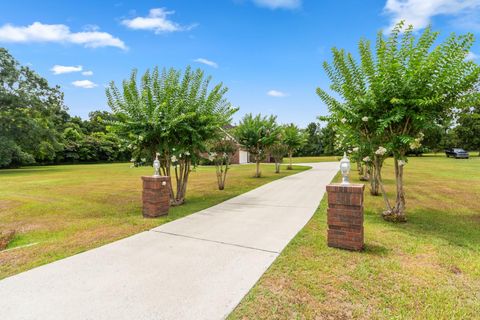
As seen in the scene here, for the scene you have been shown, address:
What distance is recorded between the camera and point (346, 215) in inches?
143

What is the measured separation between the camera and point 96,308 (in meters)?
2.30

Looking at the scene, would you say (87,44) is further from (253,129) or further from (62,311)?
(62,311)

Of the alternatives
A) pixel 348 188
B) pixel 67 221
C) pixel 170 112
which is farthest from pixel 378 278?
pixel 67 221

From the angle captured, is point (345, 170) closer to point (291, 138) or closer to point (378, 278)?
point (378, 278)

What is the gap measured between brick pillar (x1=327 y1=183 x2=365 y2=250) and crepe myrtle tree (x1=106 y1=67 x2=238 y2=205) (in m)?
4.10

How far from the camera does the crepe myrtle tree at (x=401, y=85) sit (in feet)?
15.0

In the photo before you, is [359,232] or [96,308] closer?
[96,308]

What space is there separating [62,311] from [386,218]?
581cm

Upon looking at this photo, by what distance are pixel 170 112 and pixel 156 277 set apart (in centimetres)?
464

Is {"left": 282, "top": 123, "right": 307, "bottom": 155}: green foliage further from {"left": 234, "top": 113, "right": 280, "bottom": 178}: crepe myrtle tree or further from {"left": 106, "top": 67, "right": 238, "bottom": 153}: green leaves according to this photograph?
{"left": 106, "top": 67, "right": 238, "bottom": 153}: green leaves

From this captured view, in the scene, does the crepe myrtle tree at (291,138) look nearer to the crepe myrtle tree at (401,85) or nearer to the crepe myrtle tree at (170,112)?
the crepe myrtle tree at (170,112)

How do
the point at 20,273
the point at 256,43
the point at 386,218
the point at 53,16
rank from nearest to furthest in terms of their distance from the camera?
the point at 20,273 < the point at 386,218 < the point at 53,16 < the point at 256,43

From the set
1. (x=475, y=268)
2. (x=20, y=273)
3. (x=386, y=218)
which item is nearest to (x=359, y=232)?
(x=475, y=268)

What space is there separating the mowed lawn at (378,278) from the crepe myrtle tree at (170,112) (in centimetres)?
401
